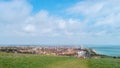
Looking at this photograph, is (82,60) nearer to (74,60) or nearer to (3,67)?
(74,60)

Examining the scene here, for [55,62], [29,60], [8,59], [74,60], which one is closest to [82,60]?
[74,60]

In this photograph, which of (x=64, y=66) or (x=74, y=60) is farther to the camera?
(x=74, y=60)

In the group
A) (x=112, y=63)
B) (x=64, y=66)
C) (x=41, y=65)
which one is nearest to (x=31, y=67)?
(x=41, y=65)

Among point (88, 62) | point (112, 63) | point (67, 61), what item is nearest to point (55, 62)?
point (67, 61)

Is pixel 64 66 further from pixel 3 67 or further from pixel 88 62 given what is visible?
pixel 3 67

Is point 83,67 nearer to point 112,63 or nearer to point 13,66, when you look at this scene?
point 112,63

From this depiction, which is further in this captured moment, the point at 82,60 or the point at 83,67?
the point at 82,60

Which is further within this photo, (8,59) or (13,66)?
(8,59)
